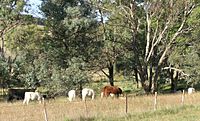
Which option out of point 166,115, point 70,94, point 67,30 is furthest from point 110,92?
point 166,115

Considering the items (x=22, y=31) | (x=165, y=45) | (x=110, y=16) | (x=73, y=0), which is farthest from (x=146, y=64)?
(x=22, y=31)

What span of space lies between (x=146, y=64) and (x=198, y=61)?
10.7 metres

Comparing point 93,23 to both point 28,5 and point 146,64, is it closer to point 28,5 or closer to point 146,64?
point 146,64

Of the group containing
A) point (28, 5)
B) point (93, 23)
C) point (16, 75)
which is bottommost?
point (16, 75)

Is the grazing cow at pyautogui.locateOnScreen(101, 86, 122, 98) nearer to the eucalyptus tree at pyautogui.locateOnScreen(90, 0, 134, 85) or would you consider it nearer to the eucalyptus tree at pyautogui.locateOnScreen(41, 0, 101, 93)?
the eucalyptus tree at pyautogui.locateOnScreen(41, 0, 101, 93)

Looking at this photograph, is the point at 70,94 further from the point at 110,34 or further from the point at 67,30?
the point at 110,34

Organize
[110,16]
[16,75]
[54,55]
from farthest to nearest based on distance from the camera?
[16,75] → [110,16] → [54,55]

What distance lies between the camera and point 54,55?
39844 mm

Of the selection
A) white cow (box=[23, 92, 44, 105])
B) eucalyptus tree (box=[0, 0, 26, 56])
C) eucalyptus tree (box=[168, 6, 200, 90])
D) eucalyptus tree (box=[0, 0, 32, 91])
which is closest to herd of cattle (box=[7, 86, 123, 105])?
white cow (box=[23, 92, 44, 105])

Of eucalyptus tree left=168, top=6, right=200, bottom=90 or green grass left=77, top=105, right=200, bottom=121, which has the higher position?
eucalyptus tree left=168, top=6, right=200, bottom=90

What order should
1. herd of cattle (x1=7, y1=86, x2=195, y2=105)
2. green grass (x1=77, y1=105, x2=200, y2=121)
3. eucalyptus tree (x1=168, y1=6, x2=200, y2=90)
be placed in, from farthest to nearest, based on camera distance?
eucalyptus tree (x1=168, y1=6, x2=200, y2=90)
herd of cattle (x1=7, y1=86, x2=195, y2=105)
green grass (x1=77, y1=105, x2=200, y2=121)

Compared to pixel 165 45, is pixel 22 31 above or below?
above

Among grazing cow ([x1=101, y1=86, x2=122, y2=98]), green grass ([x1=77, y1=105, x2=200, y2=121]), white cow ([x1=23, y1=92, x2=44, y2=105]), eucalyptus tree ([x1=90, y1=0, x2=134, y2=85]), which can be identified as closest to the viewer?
green grass ([x1=77, y1=105, x2=200, y2=121])

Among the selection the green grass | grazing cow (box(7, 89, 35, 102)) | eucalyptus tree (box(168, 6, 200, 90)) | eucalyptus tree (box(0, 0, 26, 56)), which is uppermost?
eucalyptus tree (box(0, 0, 26, 56))
